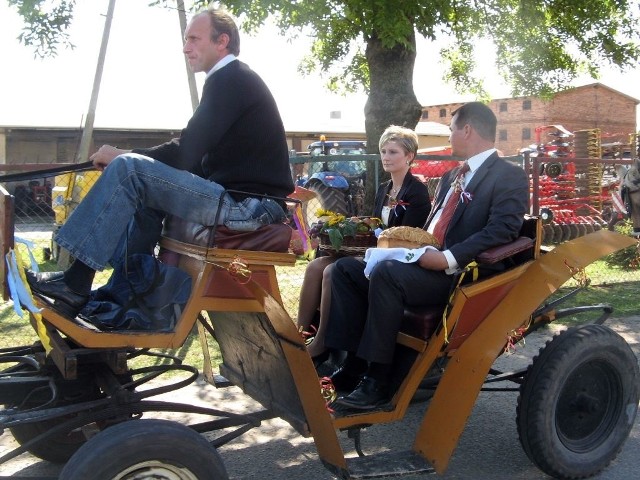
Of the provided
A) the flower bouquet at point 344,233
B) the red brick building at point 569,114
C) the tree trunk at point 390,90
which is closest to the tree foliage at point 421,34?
the tree trunk at point 390,90

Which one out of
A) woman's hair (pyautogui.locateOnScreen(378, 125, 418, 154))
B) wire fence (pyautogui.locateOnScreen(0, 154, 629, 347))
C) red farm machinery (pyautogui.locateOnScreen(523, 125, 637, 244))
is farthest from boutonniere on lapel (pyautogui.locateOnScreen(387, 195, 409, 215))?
red farm machinery (pyautogui.locateOnScreen(523, 125, 637, 244))

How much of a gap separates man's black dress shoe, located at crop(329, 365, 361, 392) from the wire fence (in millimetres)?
3825

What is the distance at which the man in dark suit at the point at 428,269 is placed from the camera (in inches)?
141

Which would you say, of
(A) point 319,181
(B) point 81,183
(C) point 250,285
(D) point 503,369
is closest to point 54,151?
(A) point 319,181

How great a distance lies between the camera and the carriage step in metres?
3.28

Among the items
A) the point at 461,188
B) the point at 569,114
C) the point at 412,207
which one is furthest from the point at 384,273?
the point at 569,114

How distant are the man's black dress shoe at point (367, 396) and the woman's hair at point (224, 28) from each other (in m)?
1.76

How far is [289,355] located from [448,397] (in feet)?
2.90

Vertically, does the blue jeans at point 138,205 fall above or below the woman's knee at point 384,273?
above

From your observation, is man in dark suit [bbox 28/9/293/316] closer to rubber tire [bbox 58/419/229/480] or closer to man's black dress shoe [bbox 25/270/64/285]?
man's black dress shoe [bbox 25/270/64/285]

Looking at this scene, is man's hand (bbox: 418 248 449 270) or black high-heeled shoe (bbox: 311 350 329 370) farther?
black high-heeled shoe (bbox: 311 350 329 370)

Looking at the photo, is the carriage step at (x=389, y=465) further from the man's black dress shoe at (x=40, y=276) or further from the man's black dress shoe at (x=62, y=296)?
the man's black dress shoe at (x=40, y=276)

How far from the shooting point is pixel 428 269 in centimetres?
367

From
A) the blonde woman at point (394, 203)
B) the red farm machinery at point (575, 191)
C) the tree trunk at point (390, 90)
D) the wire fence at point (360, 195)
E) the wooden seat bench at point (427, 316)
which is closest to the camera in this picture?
the wooden seat bench at point (427, 316)
